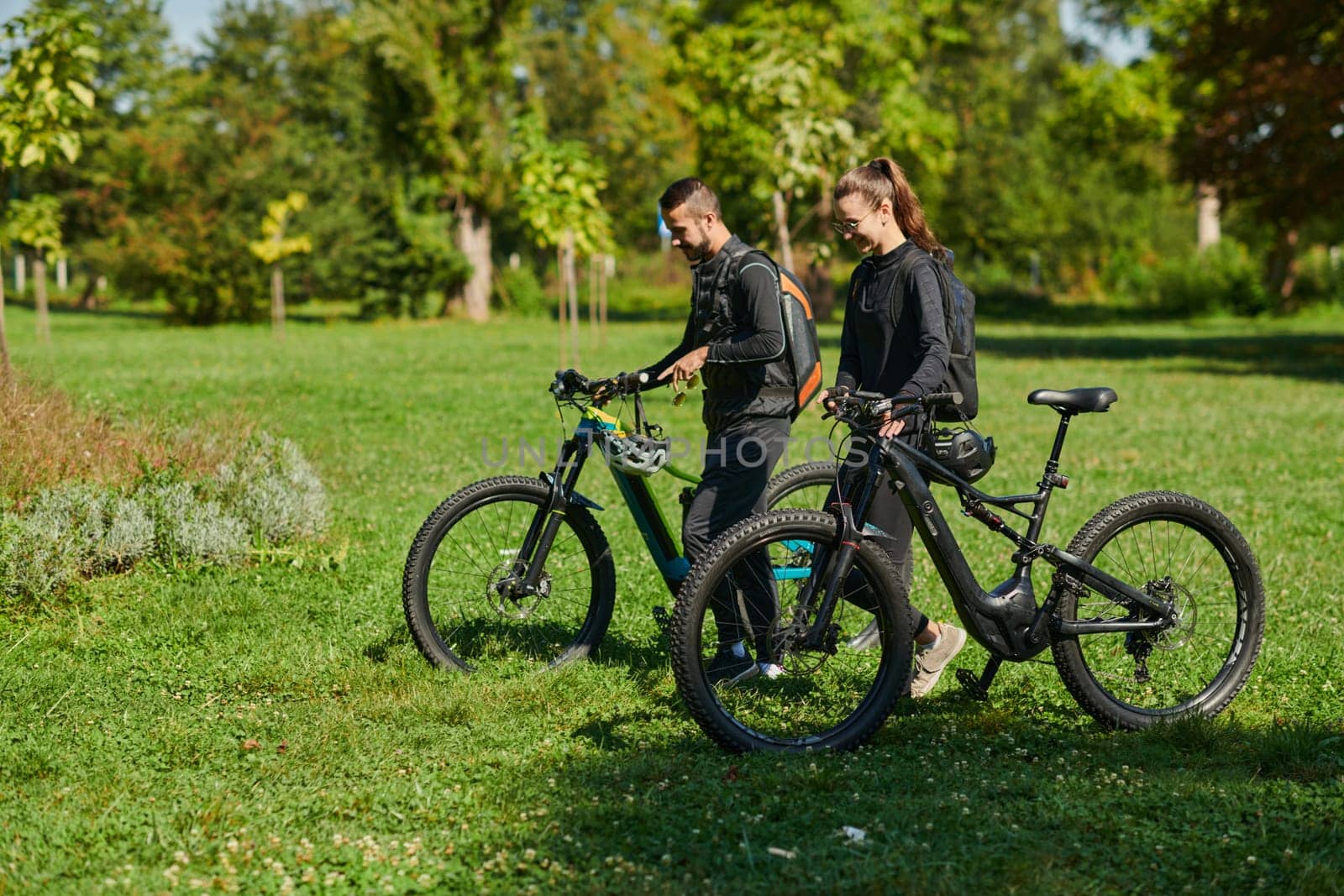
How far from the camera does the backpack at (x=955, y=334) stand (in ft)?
A: 15.5

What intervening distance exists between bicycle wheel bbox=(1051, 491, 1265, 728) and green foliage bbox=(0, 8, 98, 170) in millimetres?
8843

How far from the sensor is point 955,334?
187 inches

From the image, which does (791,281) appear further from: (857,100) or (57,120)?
(857,100)

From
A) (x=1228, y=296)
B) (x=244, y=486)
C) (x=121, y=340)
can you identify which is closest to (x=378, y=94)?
(x=121, y=340)

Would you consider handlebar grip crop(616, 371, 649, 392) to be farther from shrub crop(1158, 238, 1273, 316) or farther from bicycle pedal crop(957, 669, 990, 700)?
shrub crop(1158, 238, 1273, 316)

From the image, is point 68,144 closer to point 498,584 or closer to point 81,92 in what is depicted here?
point 81,92

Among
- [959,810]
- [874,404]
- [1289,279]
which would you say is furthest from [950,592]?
[1289,279]

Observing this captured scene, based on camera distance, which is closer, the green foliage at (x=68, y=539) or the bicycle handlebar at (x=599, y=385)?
the bicycle handlebar at (x=599, y=385)

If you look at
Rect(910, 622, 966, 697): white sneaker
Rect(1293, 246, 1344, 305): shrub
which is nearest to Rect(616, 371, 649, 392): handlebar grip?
Rect(910, 622, 966, 697): white sneaker

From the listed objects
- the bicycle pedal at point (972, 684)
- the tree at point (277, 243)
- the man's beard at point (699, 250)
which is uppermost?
the tree at point (277, 243)

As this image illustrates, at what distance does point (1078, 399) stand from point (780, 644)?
139 centimetres

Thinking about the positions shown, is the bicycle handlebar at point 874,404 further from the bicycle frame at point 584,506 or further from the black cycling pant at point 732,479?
the bicycle frame at point 584,506

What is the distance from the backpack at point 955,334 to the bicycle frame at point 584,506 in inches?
46.7

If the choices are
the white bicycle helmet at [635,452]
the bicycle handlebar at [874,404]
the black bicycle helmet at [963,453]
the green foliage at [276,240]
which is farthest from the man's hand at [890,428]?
the green foliage at [276,240]
